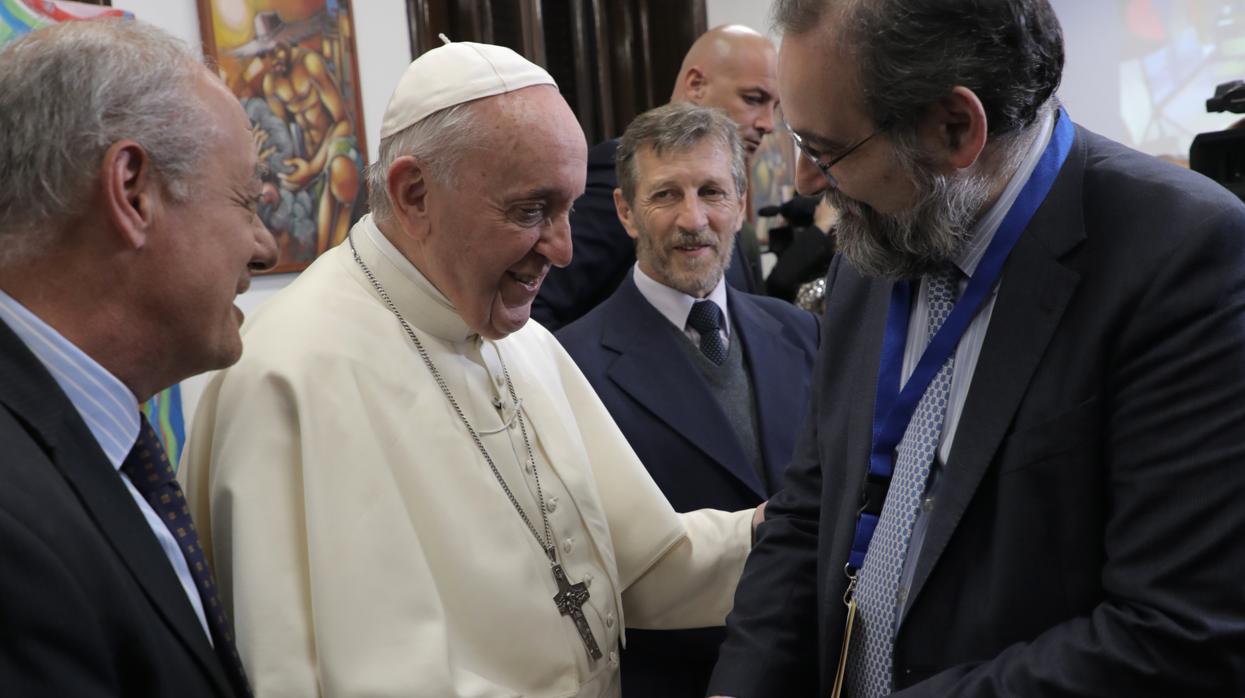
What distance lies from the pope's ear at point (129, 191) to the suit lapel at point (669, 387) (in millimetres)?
1553

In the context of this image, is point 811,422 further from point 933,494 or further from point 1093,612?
point 1093,612

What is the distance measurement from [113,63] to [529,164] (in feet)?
2.48

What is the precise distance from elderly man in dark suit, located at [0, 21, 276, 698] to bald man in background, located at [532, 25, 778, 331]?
1.89 metres

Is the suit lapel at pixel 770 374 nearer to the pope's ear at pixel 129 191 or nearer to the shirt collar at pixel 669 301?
the shirt collar at pixel 669 301

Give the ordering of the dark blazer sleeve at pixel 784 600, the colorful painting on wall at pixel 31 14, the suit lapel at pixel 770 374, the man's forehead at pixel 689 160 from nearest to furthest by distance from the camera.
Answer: the dark blazer sleeve at pixel 784 600 → the colorful painting on wall at pixel 31 14 → the suit lapel at pixel 770 374 → the man's forehead at pixel 689 160

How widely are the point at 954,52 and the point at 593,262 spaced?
226 cm

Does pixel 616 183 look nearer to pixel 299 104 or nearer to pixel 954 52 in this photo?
pixel 299 104

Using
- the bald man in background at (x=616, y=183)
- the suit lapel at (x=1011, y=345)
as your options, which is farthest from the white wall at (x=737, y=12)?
the suit lapel at (x=1011, y=345)

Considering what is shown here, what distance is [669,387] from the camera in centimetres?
290

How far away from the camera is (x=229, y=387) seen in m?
1.88

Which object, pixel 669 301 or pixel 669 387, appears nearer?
pixel 669 387

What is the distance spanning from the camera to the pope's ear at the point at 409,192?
6.73 ft

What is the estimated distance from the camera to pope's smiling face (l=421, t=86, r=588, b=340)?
2.03 m

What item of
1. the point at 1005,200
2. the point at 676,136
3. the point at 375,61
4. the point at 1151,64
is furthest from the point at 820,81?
the point at 1151,64
